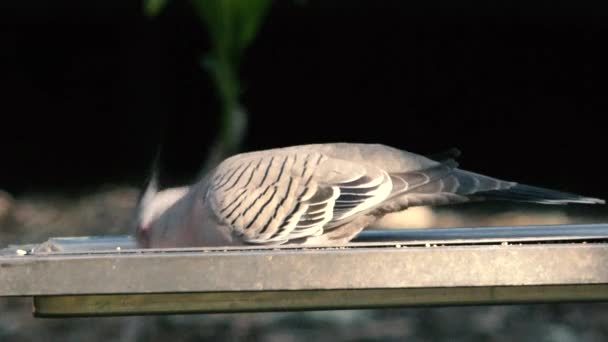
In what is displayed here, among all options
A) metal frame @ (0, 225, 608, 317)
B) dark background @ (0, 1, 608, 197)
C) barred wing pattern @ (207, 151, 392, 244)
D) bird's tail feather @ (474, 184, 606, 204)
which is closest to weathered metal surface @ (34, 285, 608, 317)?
metal frame @ (0, 225, 608, 317)

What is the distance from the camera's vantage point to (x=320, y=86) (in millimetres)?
5555

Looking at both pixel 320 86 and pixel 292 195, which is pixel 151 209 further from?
pixel 320 86

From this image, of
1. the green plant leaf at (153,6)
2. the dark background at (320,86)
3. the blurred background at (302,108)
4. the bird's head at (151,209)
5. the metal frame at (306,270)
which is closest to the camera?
the metal frame at (306,270)

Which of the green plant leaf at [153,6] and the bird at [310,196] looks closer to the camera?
the bird at [310,196]

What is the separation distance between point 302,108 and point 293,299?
3.61 meters

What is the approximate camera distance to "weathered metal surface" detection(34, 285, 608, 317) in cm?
200

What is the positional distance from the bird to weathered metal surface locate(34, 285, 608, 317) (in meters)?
0.70

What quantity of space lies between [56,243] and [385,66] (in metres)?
3.23

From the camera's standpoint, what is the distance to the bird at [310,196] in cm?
279

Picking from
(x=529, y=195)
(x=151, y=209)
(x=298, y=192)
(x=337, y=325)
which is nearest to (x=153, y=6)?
(x=337, y=325)

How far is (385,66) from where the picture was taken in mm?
5547

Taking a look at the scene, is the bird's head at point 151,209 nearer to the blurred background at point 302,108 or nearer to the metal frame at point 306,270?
the metal frame at point 306,270

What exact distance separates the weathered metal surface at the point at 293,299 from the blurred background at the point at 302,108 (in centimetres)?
310

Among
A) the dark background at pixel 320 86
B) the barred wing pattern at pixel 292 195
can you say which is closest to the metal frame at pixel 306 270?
the barred wing pattern at pixel 292 195
